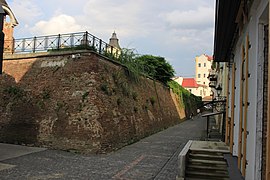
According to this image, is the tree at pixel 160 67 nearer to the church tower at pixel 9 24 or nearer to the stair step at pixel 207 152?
the church tower at pixel 9 24

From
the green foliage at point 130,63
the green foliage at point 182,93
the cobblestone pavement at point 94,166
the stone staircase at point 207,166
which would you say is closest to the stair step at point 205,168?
the stone staircase at point 207,166

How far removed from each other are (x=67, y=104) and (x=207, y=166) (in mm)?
7148

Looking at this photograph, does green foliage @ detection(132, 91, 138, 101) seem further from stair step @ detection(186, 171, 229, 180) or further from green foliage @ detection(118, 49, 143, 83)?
stair step @ detection(186, 171, 229, 180)

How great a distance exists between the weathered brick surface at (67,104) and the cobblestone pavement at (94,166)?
2.91 feet

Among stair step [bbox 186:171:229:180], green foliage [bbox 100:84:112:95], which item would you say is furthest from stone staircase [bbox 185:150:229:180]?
green foliage [bbox 100:84:112:95]

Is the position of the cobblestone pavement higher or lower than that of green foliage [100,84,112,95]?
lower

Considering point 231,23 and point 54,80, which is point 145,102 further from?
point 231,23

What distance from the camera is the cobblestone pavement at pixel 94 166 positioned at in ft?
26.5

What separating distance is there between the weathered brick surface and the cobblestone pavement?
89 cm

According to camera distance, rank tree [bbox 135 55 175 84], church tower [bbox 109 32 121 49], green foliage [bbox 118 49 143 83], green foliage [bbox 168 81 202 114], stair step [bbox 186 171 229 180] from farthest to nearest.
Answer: green foliage [bbox 168 81 202 114], church tower [bbox 109 32 121 49], tree [bbox 135 55 175 84], green foliage [bbox 118 49 143 83], stair step [bbox 186 171 229 180]

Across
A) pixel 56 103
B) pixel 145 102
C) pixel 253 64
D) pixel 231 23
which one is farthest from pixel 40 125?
pixel 253 64

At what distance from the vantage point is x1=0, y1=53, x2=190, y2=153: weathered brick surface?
1173cm


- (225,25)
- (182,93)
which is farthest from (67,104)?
(182,93)

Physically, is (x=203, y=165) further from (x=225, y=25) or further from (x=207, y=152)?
(x=225, y=25)
